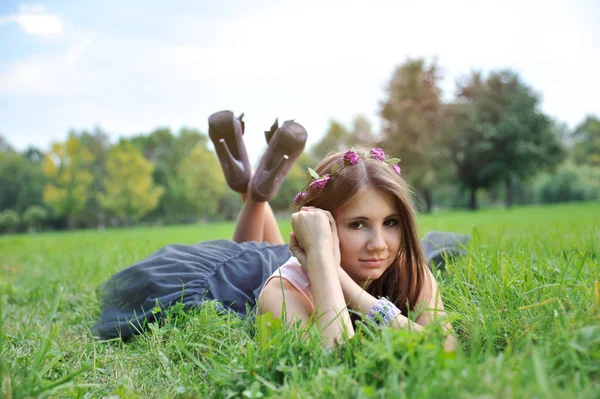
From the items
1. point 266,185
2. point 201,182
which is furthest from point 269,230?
point 201,182

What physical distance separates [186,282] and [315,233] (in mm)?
1076

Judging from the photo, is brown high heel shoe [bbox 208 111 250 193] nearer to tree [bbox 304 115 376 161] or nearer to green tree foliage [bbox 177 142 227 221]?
tree [bbox 304 115 376 161]

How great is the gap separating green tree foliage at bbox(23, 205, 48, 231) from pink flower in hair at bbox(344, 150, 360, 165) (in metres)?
36.5

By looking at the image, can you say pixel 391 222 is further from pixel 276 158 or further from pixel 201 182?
pixel 201 182

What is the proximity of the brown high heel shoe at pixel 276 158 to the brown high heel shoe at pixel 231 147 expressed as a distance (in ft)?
0.66

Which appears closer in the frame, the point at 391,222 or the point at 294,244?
the point at 294,244

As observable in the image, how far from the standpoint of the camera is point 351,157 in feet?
6.80

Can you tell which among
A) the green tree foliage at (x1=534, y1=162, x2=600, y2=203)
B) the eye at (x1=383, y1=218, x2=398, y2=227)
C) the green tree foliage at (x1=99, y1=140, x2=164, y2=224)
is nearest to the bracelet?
the eye at (x1=383, y1=218, x2=398, y2=227)

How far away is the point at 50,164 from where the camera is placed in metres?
26.3

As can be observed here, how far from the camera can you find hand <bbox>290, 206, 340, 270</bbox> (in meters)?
1.80

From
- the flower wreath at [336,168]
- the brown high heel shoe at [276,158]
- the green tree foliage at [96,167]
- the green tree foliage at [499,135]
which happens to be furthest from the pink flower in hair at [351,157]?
the green tree foliage at [96,167]

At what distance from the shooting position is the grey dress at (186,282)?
2.42 meters

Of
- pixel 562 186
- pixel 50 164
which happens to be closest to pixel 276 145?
pixel 50 164

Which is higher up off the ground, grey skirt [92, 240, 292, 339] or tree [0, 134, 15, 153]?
tree [0, 134, 15, 153]
